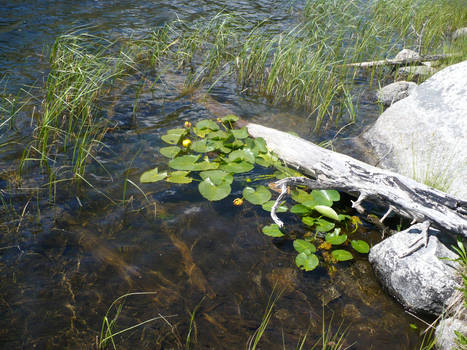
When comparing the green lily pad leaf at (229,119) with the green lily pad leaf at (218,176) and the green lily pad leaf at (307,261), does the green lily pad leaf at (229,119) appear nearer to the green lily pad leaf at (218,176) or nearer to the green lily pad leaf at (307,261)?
the green lily pad leaf at (218,176)

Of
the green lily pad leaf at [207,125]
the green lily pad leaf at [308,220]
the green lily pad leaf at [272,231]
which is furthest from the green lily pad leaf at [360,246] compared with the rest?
the green lily pad leaf at [207,125]

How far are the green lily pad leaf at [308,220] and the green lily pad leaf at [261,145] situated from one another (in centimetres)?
94

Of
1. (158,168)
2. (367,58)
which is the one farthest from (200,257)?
(367,58)

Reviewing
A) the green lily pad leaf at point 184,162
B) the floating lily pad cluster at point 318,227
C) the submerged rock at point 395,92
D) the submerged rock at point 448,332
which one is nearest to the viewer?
the submerged rock at point 448,332

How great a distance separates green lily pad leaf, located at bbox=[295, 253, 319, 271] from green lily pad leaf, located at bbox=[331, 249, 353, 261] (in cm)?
19

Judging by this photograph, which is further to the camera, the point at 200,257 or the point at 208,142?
the point at 208,142

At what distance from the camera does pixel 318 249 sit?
3160 mm

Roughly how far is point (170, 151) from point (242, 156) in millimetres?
740

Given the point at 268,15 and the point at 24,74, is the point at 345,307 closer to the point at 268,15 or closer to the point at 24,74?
the point at 24,74

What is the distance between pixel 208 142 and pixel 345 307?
2.18 metres

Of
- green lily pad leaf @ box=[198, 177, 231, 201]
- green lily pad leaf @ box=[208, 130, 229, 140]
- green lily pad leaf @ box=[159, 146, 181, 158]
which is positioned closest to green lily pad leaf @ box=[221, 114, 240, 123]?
green lily pad leaf @ box=[208, 130, 229, 140]

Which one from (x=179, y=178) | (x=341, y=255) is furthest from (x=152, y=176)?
(x=341, y=255)

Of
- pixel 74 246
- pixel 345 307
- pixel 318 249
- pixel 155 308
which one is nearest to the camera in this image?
pixel 155 308

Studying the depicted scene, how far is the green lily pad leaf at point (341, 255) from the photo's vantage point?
302 centimetres
